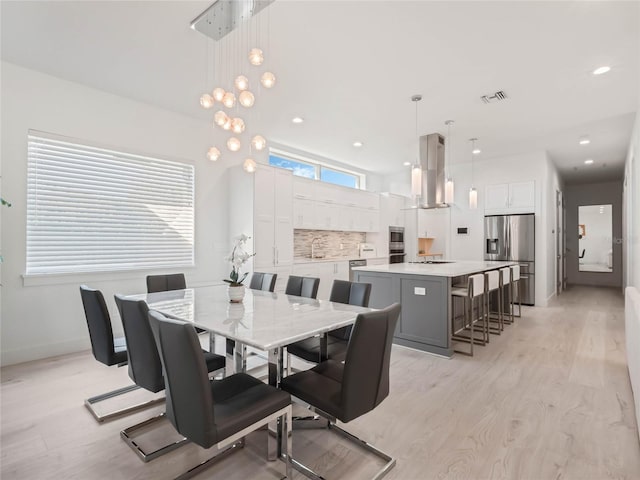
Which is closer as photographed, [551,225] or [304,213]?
[304,213]

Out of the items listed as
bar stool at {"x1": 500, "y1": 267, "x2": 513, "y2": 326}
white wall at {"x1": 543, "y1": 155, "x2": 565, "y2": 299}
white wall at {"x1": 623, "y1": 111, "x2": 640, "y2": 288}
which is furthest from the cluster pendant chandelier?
white wall at {"x1": 543, "y1": 155, "x2": 565, "y2": 299}

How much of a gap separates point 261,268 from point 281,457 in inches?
122

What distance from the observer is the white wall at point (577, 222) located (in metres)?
9.10

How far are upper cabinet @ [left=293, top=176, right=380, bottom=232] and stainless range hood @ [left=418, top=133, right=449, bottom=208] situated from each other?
71.1 inches

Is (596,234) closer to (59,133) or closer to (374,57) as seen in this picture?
(374,57)

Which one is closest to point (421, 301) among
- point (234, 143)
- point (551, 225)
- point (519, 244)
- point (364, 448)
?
point (364, 448)

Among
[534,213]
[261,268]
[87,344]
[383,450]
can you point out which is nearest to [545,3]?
[383,450]

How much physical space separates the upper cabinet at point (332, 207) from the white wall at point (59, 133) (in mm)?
2011

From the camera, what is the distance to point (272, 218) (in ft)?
16.4

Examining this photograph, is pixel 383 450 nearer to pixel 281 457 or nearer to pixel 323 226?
pixel 281 457

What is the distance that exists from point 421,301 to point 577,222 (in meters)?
8.65

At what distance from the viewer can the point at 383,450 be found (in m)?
1.97

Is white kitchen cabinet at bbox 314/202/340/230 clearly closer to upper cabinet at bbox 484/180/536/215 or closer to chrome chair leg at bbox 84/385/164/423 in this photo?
upper cabinet at bbox 484/180/536/215

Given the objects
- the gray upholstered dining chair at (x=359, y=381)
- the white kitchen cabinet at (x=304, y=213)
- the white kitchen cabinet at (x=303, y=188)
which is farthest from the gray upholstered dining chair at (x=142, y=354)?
the white kitchen cabinet at (x=303, y=188)
